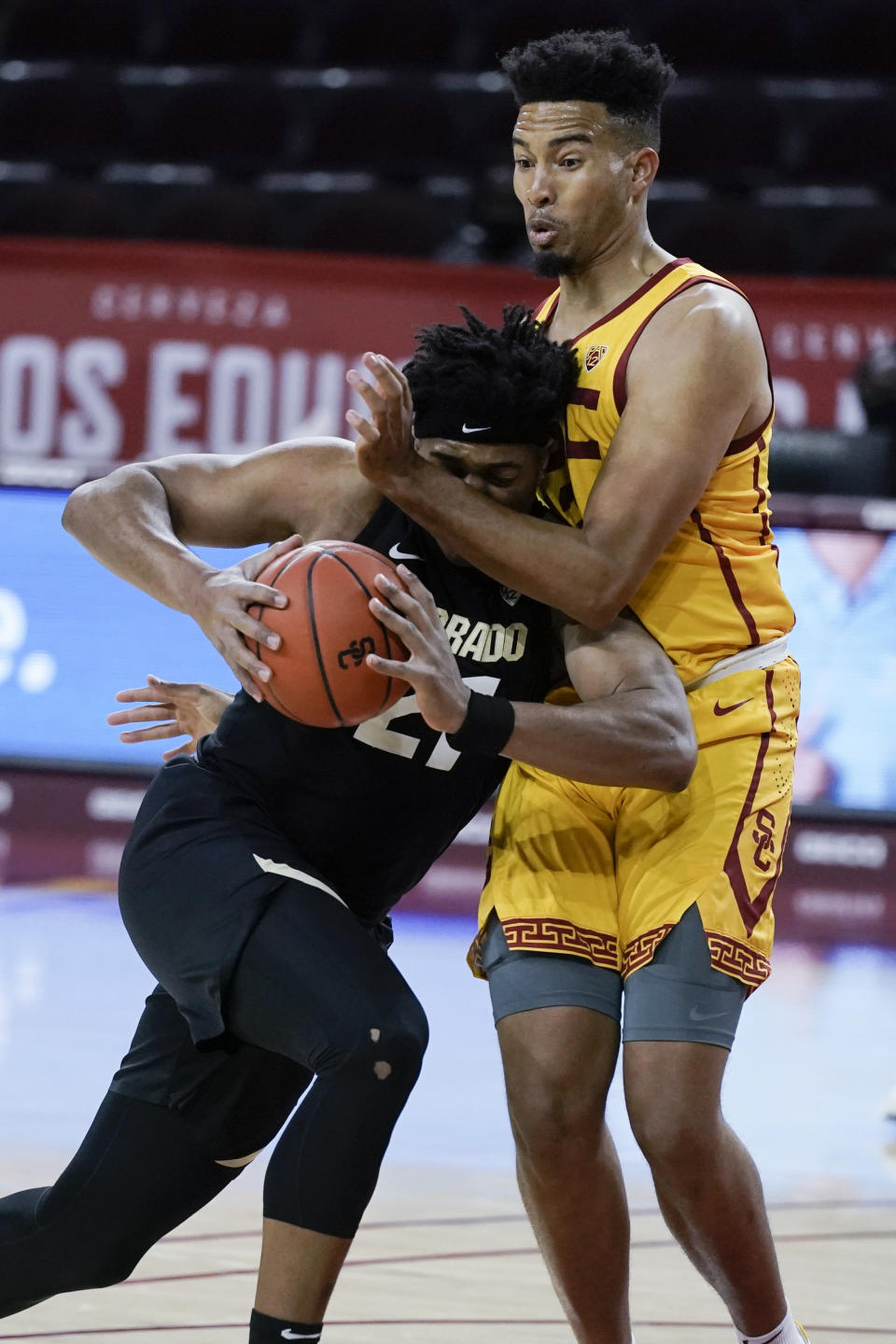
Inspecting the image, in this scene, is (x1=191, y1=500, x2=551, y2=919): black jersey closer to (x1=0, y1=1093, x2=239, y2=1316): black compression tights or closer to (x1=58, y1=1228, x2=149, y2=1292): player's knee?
(x1=0, y1=1093, x2=239, y2=1316): black compression tights

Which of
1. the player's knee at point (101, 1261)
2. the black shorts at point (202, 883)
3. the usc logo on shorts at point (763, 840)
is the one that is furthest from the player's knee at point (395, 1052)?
the usc logo on shorts at point (763, 840)

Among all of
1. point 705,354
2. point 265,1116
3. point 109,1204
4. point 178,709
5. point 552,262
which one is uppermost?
point 552,262

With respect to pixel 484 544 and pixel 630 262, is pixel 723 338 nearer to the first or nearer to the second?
pixel 630 262

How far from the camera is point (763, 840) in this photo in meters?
3.38

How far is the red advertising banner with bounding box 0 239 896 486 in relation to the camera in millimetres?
9250

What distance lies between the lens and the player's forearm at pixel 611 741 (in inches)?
120

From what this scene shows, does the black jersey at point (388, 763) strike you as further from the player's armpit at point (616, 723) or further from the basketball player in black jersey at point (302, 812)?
the player's armpit at point (616, 723)

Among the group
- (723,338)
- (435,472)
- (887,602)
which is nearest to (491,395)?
(435,472)

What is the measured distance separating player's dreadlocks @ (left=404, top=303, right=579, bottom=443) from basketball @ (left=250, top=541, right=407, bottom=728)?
35cm

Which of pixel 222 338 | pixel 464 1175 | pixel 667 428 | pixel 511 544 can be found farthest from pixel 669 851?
pixel 222 338

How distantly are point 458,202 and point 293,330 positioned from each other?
5.69 feet

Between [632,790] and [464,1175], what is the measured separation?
6.02 ft

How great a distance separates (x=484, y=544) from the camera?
10.3 ft

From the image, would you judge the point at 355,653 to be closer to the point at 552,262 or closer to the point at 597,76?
the point at 552,262
